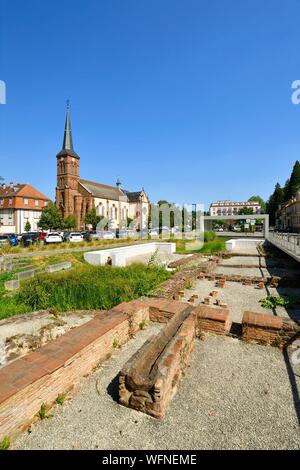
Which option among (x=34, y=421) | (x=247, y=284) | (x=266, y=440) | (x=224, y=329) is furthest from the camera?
(x=247, y=284)

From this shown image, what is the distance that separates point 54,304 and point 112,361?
3.63 m

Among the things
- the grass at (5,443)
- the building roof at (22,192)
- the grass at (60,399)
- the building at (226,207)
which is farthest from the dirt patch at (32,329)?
the building at (226,207)

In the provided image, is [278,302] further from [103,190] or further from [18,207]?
[103,190]

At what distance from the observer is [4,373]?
2947 mm

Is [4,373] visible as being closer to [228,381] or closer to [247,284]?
[228,381]

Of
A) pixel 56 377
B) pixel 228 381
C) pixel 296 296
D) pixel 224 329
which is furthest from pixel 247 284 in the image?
pixel 56 377

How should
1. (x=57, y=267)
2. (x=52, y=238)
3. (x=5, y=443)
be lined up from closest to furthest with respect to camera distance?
(x=5, y=443) < (x=57, y=267) < (x=52, y=238)

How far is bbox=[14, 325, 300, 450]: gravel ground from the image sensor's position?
102 inches

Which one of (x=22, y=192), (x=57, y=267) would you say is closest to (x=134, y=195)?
(x=22, y=192)

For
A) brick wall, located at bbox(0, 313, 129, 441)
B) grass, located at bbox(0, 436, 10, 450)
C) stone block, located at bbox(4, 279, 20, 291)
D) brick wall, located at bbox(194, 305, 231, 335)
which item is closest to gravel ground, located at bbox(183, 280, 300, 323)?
brick wall, located at bbox(194, 305, 231, 335)

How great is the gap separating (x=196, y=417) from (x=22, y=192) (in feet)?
208

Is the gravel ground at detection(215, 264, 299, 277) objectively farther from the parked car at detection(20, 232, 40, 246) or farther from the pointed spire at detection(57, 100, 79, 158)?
the pointed spire at detection(57, 100, 79, 158)

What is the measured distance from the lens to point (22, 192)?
2265 inches

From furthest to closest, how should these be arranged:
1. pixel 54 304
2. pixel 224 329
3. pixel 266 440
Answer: pixel 54 304 < pixel 224 329 < pixel 266 440
